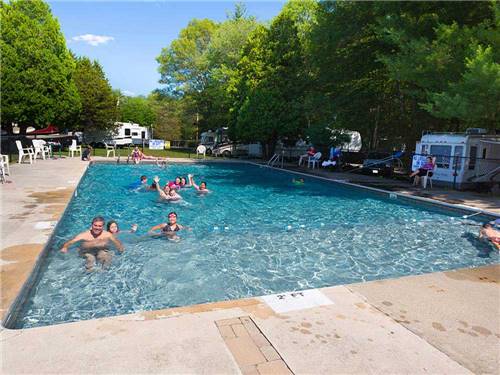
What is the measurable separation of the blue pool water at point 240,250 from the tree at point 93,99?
84.8ft

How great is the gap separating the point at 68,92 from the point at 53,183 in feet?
63.6

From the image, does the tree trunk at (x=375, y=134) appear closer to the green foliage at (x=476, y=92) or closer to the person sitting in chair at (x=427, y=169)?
the person sitting in chair at (x=427, y=169)

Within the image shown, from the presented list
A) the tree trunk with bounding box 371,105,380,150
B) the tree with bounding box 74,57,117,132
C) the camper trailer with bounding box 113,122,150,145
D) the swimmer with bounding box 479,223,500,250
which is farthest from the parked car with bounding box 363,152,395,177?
the camper trailer with bounding box 113,122,150,145

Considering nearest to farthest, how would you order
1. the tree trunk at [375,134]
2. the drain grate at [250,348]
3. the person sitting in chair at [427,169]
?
the drain grate at [250,348] → the person sitting in chair at [427,169] → the tree trunk at [375,134]

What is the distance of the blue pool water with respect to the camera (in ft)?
20.1

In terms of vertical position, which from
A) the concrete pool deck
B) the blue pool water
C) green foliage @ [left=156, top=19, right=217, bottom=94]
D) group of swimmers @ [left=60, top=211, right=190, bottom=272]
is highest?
green foliage @ [left=156, top=19, right=217, bottom=94]

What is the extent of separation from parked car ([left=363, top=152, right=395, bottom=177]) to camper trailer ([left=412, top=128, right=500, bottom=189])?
3.82 metres

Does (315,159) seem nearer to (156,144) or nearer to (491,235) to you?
(491,235)

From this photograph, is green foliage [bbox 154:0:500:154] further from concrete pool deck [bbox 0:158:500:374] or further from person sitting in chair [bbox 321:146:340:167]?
concrete pool deck [bbox 0:158:500:374]

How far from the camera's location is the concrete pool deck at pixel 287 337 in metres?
3.28

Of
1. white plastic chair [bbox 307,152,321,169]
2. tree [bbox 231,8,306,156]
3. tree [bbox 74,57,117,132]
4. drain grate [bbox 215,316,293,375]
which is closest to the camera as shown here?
drain grate [bbox 215,316,293,375]

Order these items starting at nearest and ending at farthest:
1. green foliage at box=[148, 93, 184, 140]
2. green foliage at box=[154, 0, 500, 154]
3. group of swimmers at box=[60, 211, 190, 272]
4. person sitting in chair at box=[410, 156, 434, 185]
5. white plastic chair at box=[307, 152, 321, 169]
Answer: group of swimmers at box=[60, 211, 190, 272] → green foliage at box=[154, 0, 500, 154] → person sitting in chair at box=[410, 156, 434, 185] → white plastic chair at box=[307, 152, 321, 169] → green foliage at box=[148, 93, 184, 140]

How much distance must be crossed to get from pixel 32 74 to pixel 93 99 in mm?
11855

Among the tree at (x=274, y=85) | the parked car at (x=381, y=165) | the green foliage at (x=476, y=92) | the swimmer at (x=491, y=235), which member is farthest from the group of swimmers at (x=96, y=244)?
the tree at (x=274, y=85)
